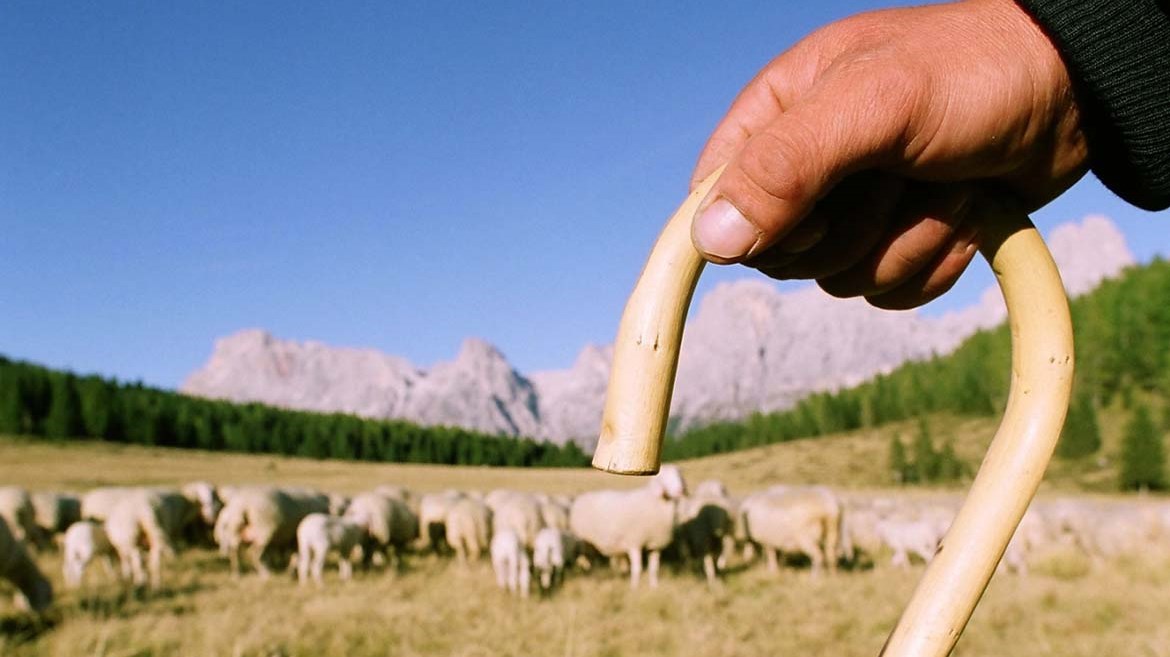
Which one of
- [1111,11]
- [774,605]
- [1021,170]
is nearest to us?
[1111,11]

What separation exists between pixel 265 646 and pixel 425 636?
182cm

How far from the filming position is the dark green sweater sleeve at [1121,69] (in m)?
1.34

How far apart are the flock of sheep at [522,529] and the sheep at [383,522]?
0.12 feet

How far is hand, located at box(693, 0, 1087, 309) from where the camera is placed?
1186mm

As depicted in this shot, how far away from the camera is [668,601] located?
455 inches

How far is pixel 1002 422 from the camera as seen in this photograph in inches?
47.2

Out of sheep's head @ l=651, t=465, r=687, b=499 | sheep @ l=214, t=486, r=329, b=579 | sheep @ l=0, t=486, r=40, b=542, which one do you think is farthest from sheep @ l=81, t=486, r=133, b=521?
sheep's head @ l=651, t=465, r=687, b=499

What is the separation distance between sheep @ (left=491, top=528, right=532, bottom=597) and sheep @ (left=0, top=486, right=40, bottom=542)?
10543 millimetres

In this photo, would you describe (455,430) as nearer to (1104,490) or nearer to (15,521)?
(1104,490)

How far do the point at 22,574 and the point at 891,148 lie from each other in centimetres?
1115

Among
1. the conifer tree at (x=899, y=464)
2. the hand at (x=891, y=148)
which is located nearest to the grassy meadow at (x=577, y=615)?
the hand at (x=891, y=148)

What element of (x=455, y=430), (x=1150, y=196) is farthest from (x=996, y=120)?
(x=455, y=430)

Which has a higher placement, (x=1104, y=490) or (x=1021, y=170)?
(x=1021, y=170)

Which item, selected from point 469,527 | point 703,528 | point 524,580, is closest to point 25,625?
point 524,580
